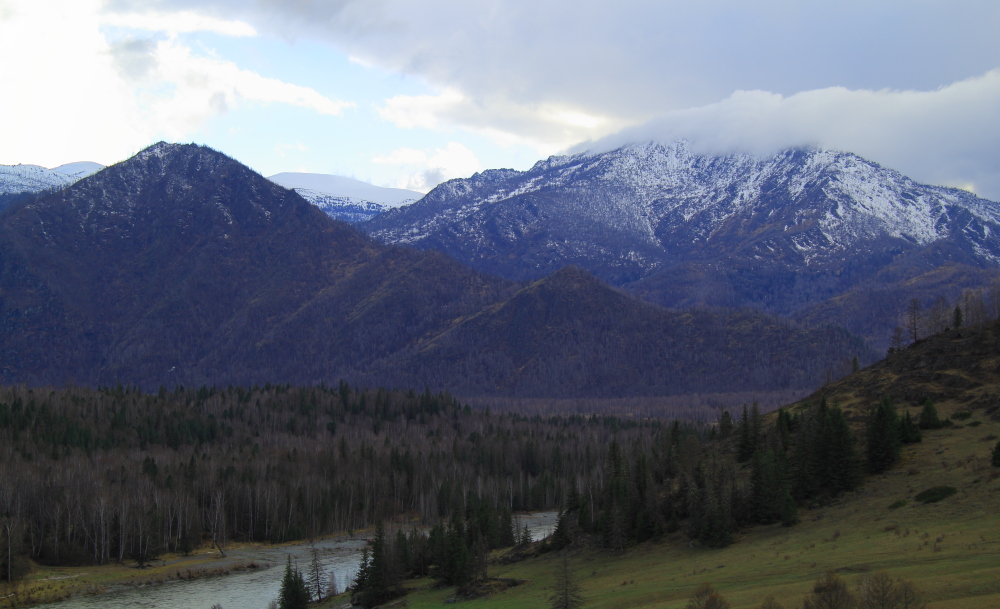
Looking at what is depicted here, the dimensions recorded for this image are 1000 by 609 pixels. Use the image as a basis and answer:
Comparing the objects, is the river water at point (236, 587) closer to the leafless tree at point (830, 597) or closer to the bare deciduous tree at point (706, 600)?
the bare deciduous tree at point (706, 600)

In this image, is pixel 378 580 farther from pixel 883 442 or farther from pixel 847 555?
pixel 883 442

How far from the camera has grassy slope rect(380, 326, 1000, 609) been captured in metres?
49.6

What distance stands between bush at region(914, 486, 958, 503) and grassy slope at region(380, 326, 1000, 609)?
835 millimetres

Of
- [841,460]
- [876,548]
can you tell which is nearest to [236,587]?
[841,460]

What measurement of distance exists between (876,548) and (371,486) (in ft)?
422

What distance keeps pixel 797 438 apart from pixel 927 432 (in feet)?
45.3

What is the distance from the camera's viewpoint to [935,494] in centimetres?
6869

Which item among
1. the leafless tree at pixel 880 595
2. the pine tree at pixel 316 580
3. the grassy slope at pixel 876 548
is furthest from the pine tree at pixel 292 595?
the leafless tree at pixel 880 595

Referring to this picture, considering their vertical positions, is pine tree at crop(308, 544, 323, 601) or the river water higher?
pine tree at crop(308, 544, 323, 601)

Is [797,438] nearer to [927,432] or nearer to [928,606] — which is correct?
[927,432]

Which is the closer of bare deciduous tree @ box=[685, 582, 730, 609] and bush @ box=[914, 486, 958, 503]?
bare deciduous tree @ box=[685, 582, 730, 609]

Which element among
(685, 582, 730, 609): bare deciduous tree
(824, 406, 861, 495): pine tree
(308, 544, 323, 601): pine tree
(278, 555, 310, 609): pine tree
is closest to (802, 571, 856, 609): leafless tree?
(685, 582, 730, 609): bare deciduous tree

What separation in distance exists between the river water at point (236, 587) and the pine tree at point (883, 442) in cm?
6136

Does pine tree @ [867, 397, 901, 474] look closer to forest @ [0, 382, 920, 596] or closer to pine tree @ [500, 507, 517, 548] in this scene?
forest @ [0, 382, 920, 596]
